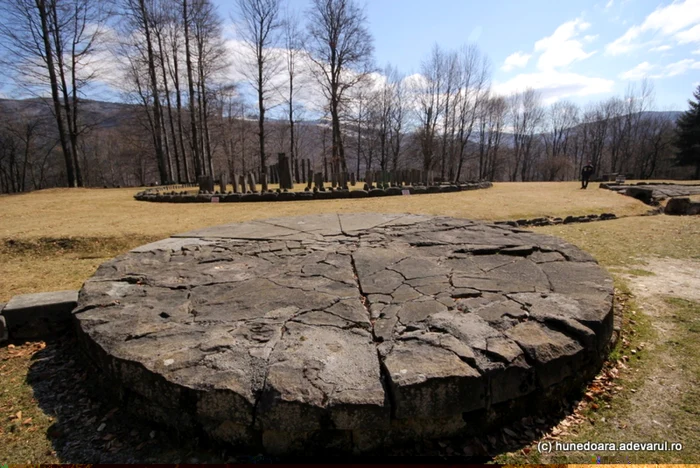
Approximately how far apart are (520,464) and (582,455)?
0.32m

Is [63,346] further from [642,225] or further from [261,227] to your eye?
[642,225]

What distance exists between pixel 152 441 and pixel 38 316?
1991 millimetres

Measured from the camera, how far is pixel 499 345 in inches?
72.9

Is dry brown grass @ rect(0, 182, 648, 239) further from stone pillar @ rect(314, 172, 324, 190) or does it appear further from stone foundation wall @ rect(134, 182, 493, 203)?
stone pillar @ rect(314, 172, 324, 190)

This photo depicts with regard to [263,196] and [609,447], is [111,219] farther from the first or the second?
[609,447]

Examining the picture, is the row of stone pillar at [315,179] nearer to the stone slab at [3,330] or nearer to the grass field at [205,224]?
the grass field at [205,224]

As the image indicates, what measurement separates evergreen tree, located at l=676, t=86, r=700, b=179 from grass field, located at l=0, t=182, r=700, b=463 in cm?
2332

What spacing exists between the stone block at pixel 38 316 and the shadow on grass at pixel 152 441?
885mm

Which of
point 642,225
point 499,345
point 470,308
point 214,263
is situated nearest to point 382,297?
point 470,308

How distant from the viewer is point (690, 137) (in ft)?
88.7

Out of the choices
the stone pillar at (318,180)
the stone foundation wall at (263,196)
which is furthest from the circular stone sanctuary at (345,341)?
the stone pillar at (318,180)

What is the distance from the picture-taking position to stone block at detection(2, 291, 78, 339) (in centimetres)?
285

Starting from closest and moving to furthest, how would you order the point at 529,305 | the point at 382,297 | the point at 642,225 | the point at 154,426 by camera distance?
the point at 154,426 < the point at 529,305 < the point at 382,297 < the point at 642,225

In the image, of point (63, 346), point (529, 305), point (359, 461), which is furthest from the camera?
point (63, 346)
